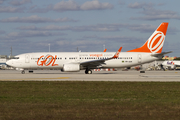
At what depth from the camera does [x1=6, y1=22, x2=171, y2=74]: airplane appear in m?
48.6

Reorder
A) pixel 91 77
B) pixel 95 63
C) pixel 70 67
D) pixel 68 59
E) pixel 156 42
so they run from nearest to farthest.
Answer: pixel 91 77
pixel 70 67
pixel 95 63
pixel 68 59
pixel 156 42

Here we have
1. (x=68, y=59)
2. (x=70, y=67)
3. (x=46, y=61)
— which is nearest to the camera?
(x=70, y=67)

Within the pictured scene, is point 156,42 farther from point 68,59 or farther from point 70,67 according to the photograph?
point 70,67

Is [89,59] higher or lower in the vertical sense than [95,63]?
higher

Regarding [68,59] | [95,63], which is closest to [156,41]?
[95,63]

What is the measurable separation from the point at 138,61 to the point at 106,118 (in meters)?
41.1

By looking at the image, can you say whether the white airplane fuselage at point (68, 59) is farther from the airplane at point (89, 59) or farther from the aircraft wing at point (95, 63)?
the aircraft wing at point (95, 63)

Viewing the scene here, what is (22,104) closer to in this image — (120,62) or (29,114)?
(29,114)

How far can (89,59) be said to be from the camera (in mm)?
49469

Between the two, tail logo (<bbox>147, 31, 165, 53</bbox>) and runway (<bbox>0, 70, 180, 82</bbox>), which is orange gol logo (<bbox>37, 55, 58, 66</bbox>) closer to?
runway (<bbox>0, 70, 180, 82</bbox>)

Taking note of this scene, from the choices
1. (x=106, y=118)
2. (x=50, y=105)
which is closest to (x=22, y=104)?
(x=50, y=105)

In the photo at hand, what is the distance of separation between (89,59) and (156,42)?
12492 mm

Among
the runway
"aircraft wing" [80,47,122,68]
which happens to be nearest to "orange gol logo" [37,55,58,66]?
"aircraft wing" [80,47,122,68]

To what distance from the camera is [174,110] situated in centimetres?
1207
